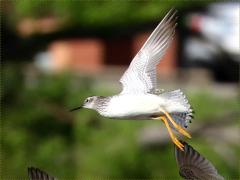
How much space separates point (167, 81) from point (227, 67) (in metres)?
0.81

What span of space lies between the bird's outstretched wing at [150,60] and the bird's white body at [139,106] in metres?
0.06

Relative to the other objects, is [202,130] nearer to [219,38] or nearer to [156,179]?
[156,179]

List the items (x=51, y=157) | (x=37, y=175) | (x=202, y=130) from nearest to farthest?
(x=37, y=175), (x=202, y=130), (x=51, y=157)

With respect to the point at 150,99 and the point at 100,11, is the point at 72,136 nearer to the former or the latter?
the point at 100,11

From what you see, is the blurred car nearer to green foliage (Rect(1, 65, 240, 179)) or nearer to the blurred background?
the blurred background

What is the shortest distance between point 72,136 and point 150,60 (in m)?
4.96

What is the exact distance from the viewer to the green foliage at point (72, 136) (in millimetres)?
6227

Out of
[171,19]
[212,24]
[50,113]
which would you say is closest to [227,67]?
[212,24]

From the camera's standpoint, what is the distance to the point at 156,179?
6148 mm

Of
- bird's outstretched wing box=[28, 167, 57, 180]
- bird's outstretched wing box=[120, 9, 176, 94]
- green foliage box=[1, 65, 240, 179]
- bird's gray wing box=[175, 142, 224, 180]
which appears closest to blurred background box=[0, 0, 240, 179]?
green foliage box=[1, 65, 240, 179]

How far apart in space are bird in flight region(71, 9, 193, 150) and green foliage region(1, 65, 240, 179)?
13.4ft

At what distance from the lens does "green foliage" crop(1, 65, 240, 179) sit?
245 inches

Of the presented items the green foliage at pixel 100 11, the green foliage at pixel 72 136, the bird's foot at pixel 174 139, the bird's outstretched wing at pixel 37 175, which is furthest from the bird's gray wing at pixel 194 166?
the green foliage at pixel 100 11

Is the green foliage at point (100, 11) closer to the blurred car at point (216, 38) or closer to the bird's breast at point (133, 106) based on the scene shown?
the blurred car at point (216, 38)
